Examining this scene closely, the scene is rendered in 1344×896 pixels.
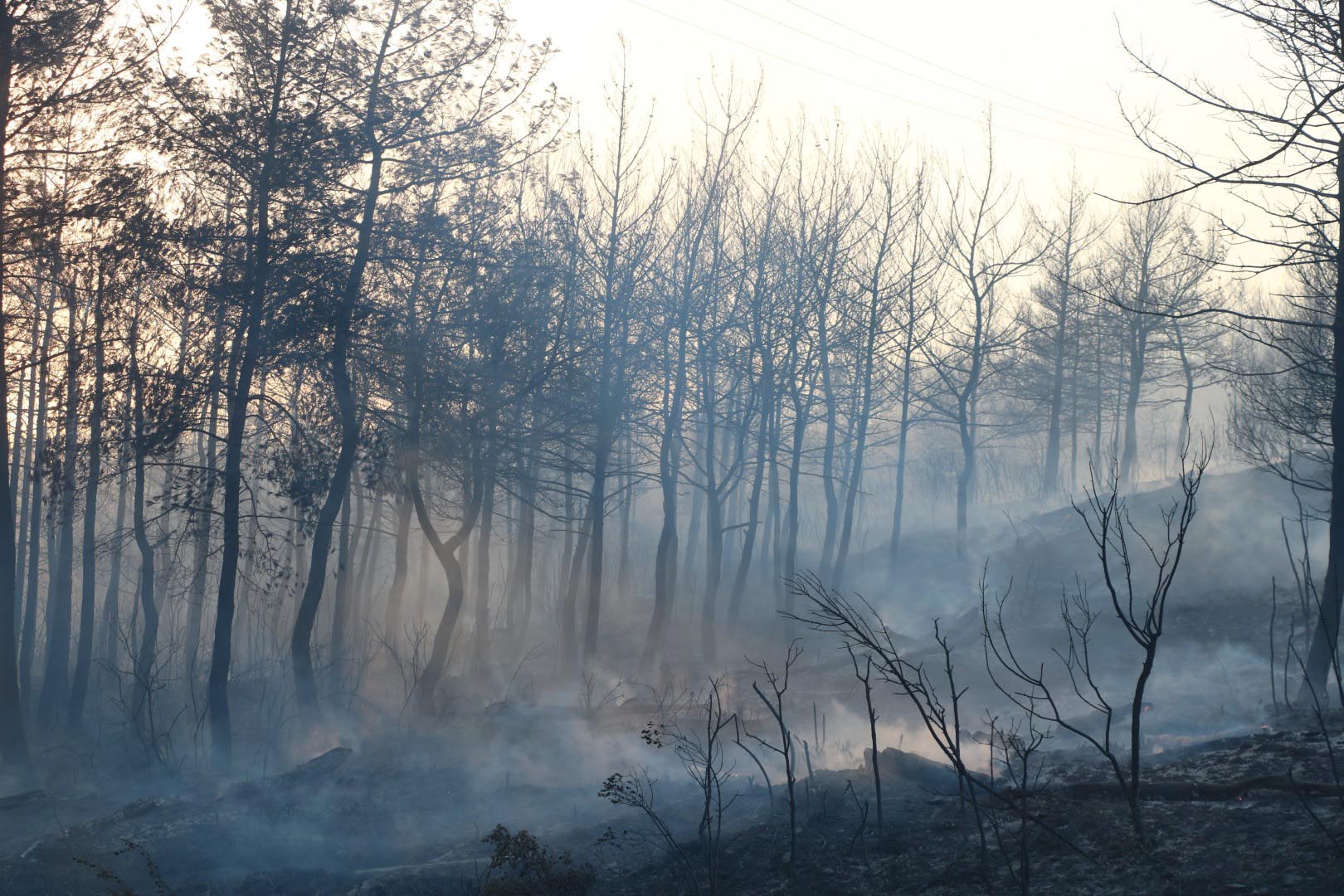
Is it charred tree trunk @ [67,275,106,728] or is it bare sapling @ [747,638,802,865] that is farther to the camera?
charred tree trunk @ [67,275,106,728]

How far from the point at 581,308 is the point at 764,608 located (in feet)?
38.1

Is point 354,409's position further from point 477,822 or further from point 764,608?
point 764,608

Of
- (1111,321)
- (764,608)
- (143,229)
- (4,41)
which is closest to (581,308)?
(143,229)

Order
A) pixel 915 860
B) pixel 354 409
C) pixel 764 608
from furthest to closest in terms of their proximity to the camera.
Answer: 1. pixel 764 608
2. pixel 354 409
3. pixel 915 860

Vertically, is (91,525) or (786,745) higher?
(91,525)

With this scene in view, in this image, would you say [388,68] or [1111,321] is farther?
[1111,321]

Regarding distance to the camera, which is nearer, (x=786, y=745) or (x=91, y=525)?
(x=786, y=745)

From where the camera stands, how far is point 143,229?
11.5 metres

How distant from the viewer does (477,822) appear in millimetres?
10500

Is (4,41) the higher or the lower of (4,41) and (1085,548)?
the higher

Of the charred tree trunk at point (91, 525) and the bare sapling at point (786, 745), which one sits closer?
the bare sapling at point (786, 745)

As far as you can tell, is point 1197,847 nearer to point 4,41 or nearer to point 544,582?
point 4,41

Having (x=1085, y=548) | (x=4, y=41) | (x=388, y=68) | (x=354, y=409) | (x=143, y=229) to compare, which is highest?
(x=388, y=68)

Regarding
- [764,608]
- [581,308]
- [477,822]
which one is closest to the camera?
[477,822]
